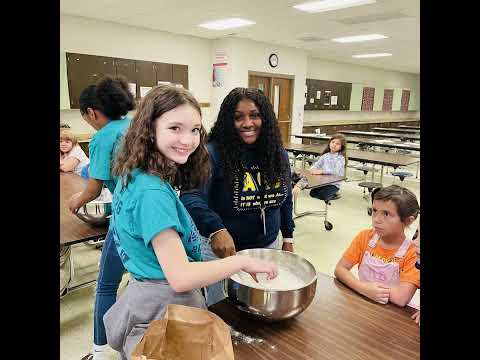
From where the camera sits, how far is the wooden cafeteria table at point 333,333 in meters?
0.86

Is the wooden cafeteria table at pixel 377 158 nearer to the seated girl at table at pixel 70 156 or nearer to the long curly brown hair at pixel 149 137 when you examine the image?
the seated girl at table at pixel 70 156

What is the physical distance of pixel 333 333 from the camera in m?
0.94

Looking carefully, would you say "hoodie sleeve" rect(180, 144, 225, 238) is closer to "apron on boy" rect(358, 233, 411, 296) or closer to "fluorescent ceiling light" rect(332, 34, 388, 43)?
"apron on boy" rect(358, 233, 411, 296)

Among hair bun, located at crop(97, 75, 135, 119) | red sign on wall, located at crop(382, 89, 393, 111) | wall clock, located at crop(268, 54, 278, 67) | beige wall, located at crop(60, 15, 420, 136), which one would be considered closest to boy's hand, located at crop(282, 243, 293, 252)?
hair bun, located at crop(97, 75, 135, 119)

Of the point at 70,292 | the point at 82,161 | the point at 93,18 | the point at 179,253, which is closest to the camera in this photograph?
the point at 179,253

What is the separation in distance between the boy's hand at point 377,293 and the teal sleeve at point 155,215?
→ 25.7 inches

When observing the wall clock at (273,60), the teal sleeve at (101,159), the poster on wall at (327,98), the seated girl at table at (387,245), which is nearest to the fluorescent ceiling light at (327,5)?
the wall clock at (273,60)

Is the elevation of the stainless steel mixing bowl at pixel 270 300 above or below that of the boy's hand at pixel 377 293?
above
